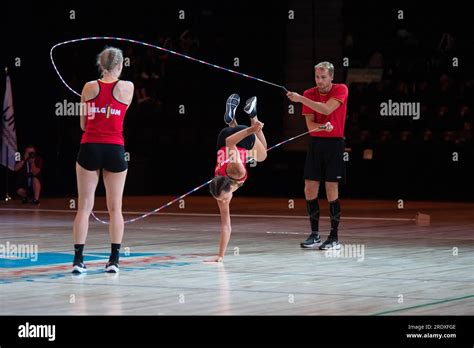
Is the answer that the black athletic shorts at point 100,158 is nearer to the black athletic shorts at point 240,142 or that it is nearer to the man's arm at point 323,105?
the black athletic shorts at point 240,142

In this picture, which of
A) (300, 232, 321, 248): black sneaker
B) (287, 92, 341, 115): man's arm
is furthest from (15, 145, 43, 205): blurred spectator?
(287, 92, 341, 115): man's arm

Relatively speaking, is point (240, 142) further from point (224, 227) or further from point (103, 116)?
point (103, 116)

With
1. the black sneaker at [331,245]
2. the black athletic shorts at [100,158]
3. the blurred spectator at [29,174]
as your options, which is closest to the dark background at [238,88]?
the blurred spectator at [29,174]

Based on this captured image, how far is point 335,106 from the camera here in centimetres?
1198

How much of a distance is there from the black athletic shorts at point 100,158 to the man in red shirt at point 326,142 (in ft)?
10.2

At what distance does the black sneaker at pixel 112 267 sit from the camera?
31.7 ft

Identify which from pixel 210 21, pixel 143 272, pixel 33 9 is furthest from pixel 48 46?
pixel 143 272

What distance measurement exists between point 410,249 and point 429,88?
40.0 ft

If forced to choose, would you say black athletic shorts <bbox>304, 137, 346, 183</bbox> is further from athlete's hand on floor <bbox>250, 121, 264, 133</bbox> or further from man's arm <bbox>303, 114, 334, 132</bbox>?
athlete's hand on floor <bbox>250, 121, 264, 133</bbox>

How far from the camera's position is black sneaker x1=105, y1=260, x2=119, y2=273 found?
9656 mm

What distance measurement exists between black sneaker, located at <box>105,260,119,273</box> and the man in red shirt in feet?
10.2

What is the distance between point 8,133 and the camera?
22500 millimetres

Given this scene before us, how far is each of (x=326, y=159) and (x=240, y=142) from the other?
167cm
